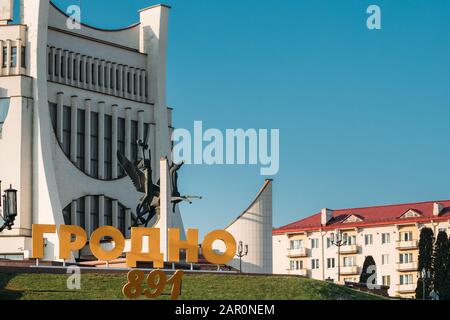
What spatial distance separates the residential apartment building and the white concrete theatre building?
1876 cm

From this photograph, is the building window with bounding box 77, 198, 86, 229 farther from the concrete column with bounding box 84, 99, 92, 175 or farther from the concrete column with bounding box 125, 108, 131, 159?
the concrete column with bounding box 125, 108, 131, 159

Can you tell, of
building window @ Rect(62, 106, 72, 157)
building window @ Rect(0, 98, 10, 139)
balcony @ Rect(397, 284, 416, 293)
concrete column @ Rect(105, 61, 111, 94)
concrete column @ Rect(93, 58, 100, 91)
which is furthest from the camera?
balcony @ Rect(397, 284, 416, 293)

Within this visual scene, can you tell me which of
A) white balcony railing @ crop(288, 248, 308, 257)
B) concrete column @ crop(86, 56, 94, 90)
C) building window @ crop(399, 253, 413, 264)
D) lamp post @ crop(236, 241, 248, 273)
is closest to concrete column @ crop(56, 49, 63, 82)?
concrete column @ crop(86, 56, 94, 90)

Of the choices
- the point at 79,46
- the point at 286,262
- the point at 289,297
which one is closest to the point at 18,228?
the point at 79,46

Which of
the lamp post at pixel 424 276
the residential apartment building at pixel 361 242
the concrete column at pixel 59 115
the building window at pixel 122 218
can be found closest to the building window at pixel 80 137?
the concrete column at pixel 59 115

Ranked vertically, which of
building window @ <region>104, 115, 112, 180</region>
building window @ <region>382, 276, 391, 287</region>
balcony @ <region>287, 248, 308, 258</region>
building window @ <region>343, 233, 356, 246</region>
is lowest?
building window @ <region>382, 276, 391, 287</region>

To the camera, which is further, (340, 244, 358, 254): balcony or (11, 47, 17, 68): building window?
(340, 244, 358, 254): balcony

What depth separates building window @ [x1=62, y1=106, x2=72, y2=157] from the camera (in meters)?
73.5

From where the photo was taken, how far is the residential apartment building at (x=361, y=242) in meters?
88.9

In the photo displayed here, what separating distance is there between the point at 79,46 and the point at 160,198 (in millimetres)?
15429

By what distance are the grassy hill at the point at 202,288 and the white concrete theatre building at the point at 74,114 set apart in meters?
13.7

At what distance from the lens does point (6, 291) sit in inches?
1986
